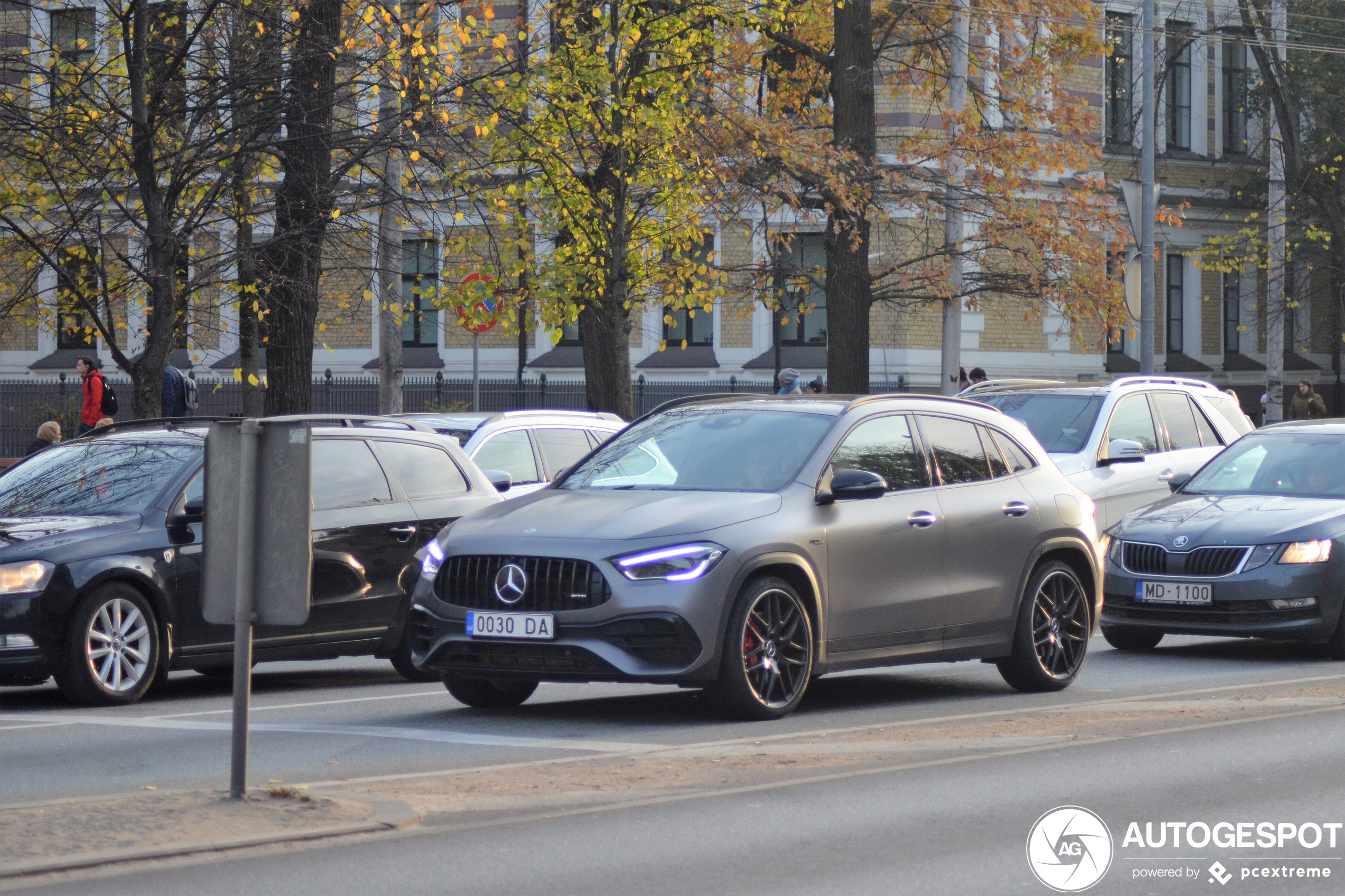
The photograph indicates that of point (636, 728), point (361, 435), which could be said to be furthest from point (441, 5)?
point (636, 728)

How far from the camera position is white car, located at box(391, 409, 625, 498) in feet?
52.8

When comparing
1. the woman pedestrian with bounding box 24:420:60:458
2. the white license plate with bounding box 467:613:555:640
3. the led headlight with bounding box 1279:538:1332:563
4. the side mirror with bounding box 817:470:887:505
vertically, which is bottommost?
the white license plate with bounding box 467:613:555:640

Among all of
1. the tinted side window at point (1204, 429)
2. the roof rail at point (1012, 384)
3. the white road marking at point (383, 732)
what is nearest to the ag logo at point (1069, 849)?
the white road marking at point (383, 732)

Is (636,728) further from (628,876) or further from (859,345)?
(859,345)

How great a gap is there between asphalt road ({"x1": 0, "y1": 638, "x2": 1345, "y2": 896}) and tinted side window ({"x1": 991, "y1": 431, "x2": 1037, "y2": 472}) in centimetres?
135

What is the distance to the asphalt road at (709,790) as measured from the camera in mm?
6281

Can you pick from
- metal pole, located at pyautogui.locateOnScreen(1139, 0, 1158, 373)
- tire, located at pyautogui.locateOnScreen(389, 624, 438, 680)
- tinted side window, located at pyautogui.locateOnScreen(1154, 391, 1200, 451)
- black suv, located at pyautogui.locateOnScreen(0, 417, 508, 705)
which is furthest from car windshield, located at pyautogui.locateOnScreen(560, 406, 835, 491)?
metal pole, located at pyautogui.locateOnScreen(1139, 0, 1158, 373)

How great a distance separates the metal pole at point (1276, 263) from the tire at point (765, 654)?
31.4 m

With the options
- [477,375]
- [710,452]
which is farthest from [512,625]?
[477,375]

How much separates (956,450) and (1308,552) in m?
3.42

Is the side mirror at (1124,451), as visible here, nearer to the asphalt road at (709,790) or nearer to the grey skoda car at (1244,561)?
the grey skoda car at (1244,561)

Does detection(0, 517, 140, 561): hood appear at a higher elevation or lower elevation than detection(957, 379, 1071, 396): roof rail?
lower

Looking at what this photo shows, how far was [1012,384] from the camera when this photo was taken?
19.2 metres

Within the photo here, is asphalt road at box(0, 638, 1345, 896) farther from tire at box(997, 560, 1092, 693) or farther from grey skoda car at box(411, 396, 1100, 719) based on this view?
grey skoda car at box(411, 396, 1100, 719)
